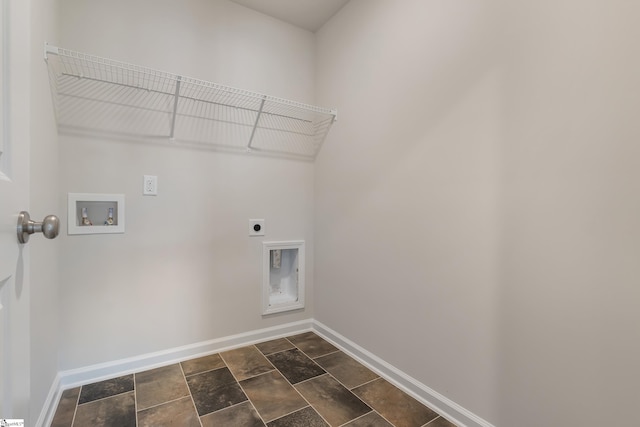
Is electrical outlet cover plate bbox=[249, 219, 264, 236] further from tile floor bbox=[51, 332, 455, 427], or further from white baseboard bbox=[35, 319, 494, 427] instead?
tile floor bbox=[51, 332, 455, 427]

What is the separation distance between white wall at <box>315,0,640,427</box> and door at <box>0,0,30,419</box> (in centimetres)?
151

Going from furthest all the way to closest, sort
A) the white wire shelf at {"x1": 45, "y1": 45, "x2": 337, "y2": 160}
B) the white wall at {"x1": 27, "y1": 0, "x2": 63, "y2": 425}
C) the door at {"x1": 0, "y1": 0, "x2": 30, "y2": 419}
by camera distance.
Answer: the white wire shelf at {"x1": 45, "y1": 45, "x2": 337, "y2": 160} → the white wall at {"x1": 27, "y1": 0, "x2": 63, "y2": 425} → the door at {"x1": 0, "y1": 0, "x2": 30, "y2": 419}

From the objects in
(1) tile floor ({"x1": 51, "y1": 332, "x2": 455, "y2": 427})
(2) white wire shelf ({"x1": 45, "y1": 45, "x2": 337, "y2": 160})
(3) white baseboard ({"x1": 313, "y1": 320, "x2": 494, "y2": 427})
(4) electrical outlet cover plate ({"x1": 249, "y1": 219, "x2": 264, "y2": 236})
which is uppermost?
(2) white wire shelf ({"x1": 45, "y1": 45, "x2": 337, "y2": 160})

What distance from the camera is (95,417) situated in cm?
139

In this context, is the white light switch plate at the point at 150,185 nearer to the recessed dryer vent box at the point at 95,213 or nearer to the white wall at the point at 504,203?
the recessed dryer vent box at the point at 95,213

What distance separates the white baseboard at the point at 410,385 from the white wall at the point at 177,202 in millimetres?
498

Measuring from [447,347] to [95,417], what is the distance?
5.62ft

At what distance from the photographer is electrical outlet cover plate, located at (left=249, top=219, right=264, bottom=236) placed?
2.17 metres

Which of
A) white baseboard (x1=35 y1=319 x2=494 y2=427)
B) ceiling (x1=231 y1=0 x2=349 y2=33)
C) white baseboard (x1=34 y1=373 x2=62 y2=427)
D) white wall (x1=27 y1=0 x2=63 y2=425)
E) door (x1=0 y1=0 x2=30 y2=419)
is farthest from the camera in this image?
ceiling (x1=231 y1=0 x2=349 y2=33)

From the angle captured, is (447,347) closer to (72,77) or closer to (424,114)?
(424,114)

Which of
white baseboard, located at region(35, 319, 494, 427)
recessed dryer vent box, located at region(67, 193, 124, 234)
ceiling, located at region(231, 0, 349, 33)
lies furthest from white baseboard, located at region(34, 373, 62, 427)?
ceiling, located at region(231, 0, 349, 33)

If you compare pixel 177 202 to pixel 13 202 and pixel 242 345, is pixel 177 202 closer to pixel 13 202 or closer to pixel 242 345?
pixel 242 345

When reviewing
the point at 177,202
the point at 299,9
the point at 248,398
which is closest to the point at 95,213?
the point at 177,202

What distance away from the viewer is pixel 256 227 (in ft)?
7.20
